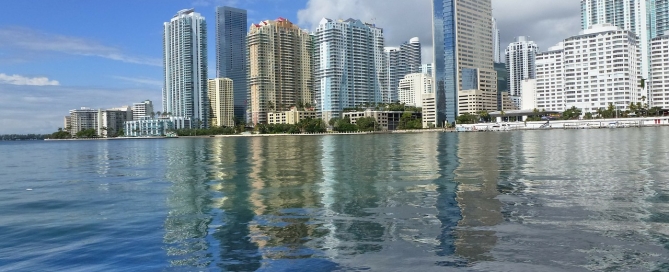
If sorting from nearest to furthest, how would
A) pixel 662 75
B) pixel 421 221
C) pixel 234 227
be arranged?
pixel 421 221, pixel 234 227, pixel 662 75

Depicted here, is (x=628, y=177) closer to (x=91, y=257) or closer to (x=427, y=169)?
(x=427, y=169)

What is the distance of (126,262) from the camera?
1288 cm

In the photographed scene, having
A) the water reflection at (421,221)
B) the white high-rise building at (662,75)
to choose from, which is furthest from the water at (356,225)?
the white high-rise building at (662,75)

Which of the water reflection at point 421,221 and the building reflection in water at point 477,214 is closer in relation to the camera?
the water reflection at point 421,221

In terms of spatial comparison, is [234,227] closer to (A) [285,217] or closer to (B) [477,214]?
(A) [285,217]

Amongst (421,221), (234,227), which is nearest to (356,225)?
(421,221)

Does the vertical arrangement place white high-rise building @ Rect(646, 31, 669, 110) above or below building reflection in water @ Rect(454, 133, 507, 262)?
above

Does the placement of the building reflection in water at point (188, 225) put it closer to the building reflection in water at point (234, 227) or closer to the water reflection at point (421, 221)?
the water reflection at point (421, 221)

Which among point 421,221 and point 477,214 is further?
point 477,214

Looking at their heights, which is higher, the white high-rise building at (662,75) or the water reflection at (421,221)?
the white high-rise building at (662,75)

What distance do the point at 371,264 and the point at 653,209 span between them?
11.3 metres

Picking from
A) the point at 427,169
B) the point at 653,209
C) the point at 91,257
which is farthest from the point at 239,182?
the point at 653,209

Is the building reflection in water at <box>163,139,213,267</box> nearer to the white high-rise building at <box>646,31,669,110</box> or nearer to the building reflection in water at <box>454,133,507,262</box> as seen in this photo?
the building reflection in water at <box>454,133,507,262</box>

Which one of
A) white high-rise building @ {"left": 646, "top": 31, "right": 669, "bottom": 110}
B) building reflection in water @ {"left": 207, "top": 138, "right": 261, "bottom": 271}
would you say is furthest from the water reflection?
white high-rise building @ {"left": 646, "top": 31, "right": 669, "bottom": 110}
